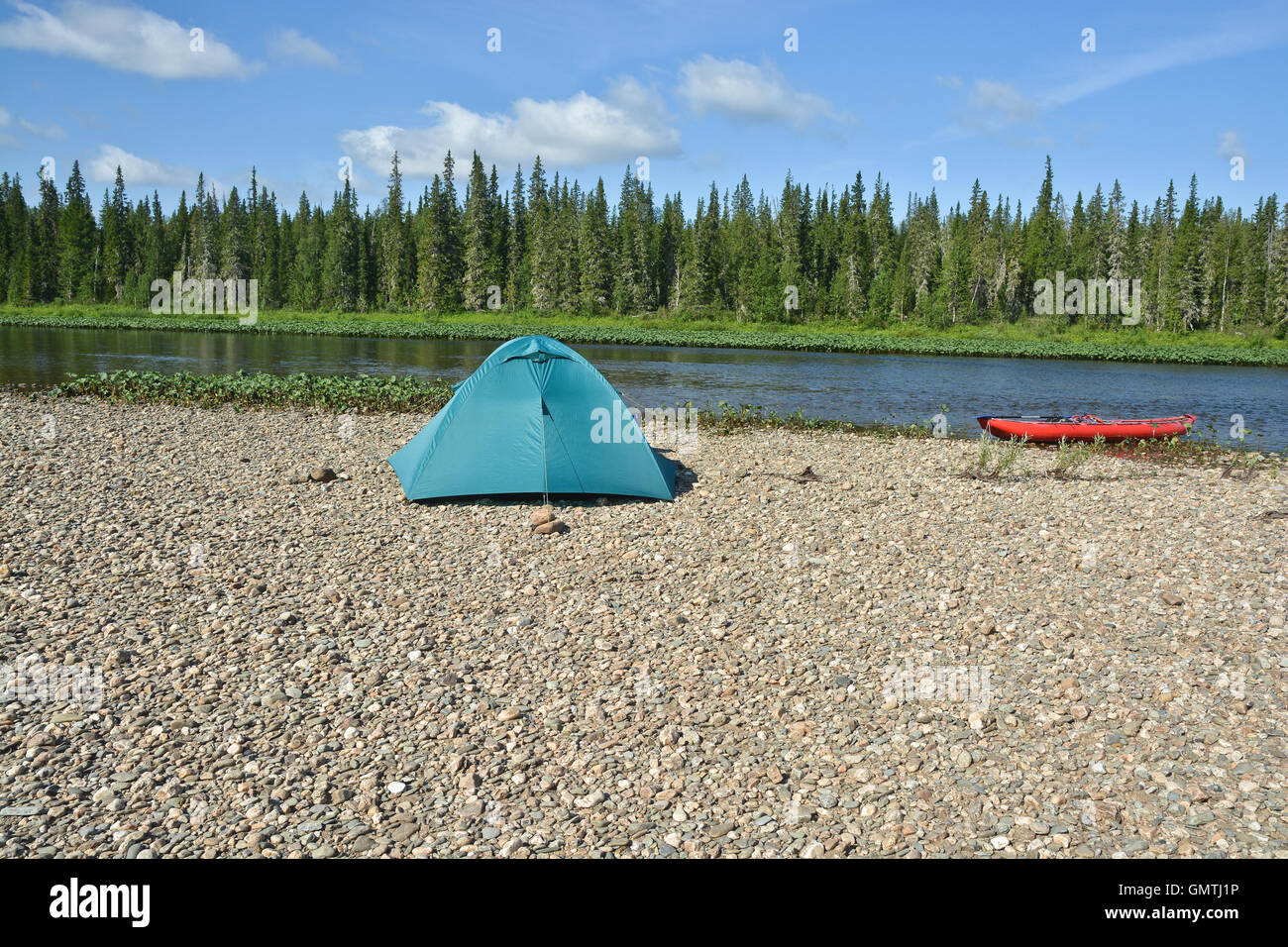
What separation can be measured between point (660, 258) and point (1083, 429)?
7430 cm

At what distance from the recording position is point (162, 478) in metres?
12.1

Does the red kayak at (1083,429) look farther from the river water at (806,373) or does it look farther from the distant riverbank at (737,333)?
the distant riverbank at (737,333)

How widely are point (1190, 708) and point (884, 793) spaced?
2680 millimetres

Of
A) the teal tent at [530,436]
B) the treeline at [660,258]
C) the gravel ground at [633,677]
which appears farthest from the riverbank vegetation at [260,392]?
the treeline at [660,258]

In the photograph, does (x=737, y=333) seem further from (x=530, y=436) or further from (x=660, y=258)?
(x=530, y=436)

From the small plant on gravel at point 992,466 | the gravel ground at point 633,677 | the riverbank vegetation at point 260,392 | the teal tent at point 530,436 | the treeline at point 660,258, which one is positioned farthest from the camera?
the treeline at point 660,258

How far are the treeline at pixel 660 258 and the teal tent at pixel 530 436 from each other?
62.8 metres

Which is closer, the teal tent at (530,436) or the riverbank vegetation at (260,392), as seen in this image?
the teal tent at (530,436)

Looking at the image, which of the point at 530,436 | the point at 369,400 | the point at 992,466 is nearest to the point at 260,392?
the point at 369,400

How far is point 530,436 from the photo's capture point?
11.1m

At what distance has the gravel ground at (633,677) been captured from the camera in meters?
4.56

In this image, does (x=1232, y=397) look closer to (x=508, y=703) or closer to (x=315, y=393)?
(x=315, y=393)

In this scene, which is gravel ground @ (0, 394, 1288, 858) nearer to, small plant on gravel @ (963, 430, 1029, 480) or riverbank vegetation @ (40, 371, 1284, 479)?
small plant on gravel @ (963, 430, 1029, 480)
